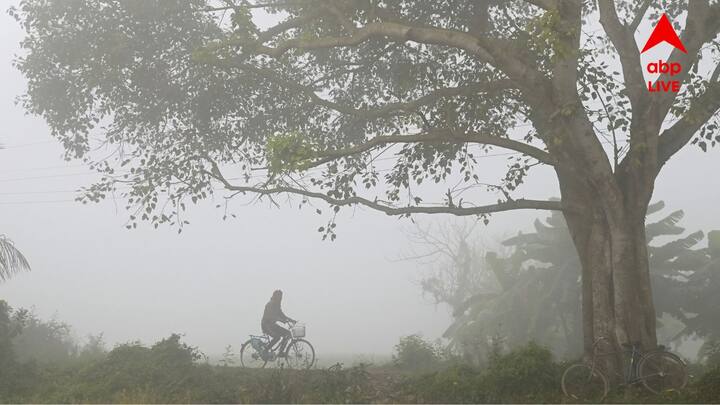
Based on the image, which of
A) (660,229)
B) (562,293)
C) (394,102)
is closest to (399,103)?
(394,102)

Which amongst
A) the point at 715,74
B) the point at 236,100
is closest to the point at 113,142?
the point at 236,100

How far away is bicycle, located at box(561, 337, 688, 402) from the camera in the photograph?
10.1 m

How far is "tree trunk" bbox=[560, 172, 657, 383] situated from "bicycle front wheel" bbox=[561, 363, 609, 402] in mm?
498

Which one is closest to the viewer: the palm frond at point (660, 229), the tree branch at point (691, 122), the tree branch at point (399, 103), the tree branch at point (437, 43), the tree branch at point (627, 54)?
the tree branch at point (691, 122)

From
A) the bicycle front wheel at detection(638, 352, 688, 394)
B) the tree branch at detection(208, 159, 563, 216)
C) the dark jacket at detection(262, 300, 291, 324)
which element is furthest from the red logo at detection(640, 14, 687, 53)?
the dark jacket at detection(262, 300, 291, 324)

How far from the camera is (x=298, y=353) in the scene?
15.7 meters

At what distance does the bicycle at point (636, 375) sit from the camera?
10.1m

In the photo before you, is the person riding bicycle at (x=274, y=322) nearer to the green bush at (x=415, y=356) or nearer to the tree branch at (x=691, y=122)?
the green bush at (x=415, y=356)

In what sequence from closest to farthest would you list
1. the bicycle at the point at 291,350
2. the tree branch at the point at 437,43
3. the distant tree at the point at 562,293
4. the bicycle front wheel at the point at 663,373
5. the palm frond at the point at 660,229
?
1. the bicycle front wheel at the point at 663,373
2. the tree branch at the point at 437,43
3. the bicycle at the point at 291,350
4. the distant tree at the point at 562,293
5. the palm frond at the point at 660,229

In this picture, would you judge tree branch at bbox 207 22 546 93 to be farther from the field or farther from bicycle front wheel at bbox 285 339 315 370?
bicycle front wheel at bbox 285 339 315 370

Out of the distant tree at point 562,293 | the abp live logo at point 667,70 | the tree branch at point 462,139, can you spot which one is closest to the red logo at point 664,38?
the abp live logo at point 667,70

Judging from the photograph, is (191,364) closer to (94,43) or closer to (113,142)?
(113,142)

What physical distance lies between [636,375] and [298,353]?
28.0 feet

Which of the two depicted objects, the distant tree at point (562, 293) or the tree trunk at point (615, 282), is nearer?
the tree trunk at point (615, 282)
